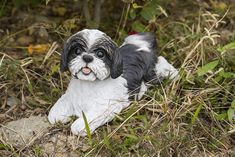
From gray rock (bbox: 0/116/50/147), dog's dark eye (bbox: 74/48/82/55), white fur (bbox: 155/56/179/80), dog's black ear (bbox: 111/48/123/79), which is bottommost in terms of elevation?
gray rock (bbox: 0/116/50/147)

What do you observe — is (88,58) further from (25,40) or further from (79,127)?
(25,40)

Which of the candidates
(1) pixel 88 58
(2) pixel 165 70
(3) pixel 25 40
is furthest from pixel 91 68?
(3) pixel 25 40

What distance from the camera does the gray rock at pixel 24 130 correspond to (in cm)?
269

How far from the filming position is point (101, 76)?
2.58 meters

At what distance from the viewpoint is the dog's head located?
2525mm

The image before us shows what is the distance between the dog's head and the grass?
0.29 meters

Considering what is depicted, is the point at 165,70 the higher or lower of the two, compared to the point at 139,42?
lower

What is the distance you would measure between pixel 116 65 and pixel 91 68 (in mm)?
119

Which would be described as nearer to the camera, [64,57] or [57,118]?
[64,57]

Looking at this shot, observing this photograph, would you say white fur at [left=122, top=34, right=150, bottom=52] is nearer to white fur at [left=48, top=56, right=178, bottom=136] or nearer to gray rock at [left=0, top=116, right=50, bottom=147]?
white fur at [left=48, top=56, right=178, bottom=136]

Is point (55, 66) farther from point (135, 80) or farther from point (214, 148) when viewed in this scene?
point (214, 148)

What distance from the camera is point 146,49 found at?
9.55 ft

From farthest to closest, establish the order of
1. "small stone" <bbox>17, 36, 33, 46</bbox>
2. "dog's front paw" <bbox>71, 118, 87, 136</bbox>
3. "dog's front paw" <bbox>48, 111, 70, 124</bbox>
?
"small stone" <bbox>17, 36, 33, 46</bbox> < "dog's front paw" <bbox>48, 111, 70, 124</bbox> < "dog's front paw" <bbox>71, 118, 87, 136</bbox>

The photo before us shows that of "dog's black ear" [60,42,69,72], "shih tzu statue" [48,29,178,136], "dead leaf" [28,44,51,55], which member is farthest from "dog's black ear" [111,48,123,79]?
"dead leaf" [28,44,51,55]
